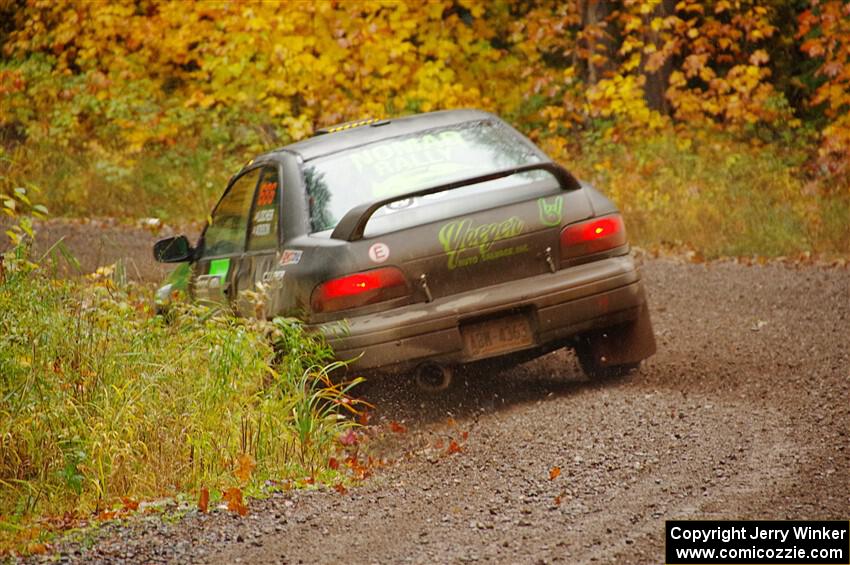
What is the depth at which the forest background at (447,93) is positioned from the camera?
50.2 feet

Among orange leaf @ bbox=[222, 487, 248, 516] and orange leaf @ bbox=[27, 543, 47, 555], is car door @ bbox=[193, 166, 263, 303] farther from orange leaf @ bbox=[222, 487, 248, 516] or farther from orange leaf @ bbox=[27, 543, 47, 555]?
orange leaf @ bbox=[27, 543, 47, 555]

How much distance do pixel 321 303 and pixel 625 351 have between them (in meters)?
1.84

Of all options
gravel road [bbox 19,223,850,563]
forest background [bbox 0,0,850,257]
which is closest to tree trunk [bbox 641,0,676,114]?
forest background [bbox 0,0,850,257]

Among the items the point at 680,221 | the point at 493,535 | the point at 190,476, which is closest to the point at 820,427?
the point at 493,535

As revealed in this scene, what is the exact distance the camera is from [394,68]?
17.5 meters

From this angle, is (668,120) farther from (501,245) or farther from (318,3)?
(501,245)

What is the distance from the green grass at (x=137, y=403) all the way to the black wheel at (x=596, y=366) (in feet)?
5.09

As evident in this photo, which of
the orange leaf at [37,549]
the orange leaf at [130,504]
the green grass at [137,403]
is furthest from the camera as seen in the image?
the green grass at [137,403]

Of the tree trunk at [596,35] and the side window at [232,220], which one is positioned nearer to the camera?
the side window at [232,220]

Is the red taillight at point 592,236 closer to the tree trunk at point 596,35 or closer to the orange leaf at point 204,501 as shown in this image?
the orange leaf at point 204,501

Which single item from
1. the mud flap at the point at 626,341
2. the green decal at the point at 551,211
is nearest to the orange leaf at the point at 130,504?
the green decal at the point at 551,211

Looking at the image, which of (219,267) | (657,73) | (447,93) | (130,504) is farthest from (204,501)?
(657,73)

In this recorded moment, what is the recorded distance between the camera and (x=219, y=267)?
7566mm

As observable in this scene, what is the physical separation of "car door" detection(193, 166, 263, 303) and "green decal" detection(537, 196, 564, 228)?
1857mm
